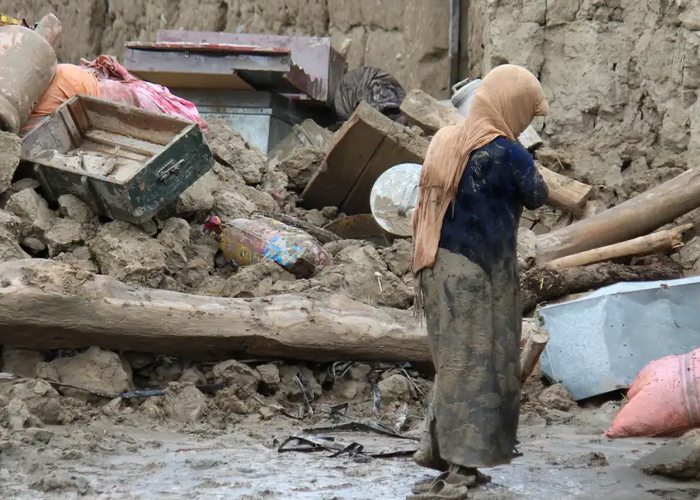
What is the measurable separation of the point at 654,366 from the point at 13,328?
323 centimetres

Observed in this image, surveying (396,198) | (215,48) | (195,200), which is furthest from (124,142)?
(215,48)

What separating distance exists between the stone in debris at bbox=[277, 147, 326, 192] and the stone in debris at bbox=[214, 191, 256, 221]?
1.15 meters

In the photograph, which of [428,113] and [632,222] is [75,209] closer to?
[428,113]

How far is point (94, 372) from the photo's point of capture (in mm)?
5602

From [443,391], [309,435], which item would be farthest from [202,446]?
[443,391]

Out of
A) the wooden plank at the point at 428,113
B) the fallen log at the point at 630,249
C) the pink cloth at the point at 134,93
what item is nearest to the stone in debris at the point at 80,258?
the pink cloth at the point at 134,93

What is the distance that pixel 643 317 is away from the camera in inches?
245

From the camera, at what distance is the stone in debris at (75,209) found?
21.3 feet

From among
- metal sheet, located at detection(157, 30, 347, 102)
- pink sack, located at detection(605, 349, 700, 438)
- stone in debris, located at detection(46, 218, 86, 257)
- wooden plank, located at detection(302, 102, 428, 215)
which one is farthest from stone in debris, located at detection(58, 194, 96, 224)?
metal sheet, located at detection(157, 30, 347, 102)

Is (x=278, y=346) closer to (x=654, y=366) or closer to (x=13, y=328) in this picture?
(x=13, y=328)

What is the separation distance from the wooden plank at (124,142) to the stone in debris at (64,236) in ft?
2.71

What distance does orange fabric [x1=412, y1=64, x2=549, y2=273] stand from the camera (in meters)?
3.94

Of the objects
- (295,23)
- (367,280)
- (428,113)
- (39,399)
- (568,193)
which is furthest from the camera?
(295,23)

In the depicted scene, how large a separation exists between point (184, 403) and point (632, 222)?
147 inches
